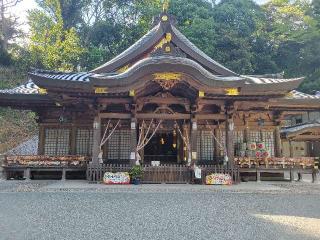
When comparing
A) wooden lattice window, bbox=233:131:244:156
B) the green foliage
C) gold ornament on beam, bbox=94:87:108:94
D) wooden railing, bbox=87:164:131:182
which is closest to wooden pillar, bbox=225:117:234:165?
wooden lattice window, bbox=233:131:244:156

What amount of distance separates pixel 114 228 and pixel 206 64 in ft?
34.4

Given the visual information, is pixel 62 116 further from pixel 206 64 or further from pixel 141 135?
pixel 206 64

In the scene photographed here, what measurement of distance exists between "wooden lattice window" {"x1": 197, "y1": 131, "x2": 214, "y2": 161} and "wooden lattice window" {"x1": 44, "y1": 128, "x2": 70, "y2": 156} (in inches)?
264

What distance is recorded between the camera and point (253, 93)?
12.3 metres

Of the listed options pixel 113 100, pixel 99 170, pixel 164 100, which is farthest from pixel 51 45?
pixel 99 170

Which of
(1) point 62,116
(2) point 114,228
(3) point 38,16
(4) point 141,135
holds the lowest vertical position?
(2) point 114,228

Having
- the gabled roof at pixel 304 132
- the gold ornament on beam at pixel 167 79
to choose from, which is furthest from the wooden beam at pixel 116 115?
the gabled roof at pixel 304 132

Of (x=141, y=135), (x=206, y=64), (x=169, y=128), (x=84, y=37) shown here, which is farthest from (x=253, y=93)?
(x=84, y=37)

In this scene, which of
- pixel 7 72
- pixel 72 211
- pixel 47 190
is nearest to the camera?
pixel 72 211

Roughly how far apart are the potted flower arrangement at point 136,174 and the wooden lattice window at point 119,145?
295cm

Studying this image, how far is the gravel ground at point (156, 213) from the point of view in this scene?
500 cm

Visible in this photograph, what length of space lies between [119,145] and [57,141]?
3200 mm

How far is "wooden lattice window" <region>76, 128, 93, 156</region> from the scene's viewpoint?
14.6 m

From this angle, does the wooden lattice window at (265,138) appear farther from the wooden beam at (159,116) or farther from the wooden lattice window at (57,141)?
the wooden lattice window at (57,141)
